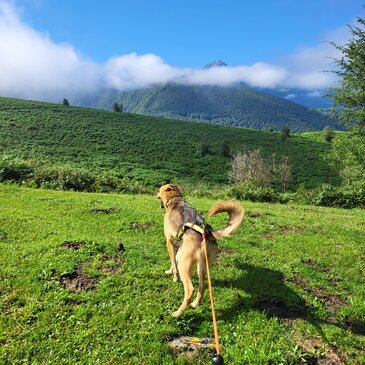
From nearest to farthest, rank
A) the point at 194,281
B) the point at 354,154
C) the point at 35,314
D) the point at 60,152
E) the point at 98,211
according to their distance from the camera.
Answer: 1. the point at 35,314
2. the point at 194,281
3. the point at 98,211
4. the point at 354,154
5. the point at 60,152

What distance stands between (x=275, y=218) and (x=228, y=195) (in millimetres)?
9333

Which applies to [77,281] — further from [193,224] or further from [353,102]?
[353,102]

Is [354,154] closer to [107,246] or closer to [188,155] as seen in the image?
[107,246]

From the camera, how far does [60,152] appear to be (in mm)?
59344

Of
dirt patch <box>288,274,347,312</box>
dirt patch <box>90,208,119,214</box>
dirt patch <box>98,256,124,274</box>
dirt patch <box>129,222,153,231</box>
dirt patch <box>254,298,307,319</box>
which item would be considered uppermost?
dirt patch <box>288,274,347,312</box>

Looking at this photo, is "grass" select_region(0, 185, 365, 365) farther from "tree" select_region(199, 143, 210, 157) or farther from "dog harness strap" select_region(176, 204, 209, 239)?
"tree" select_region(199, 143, 210, 157)

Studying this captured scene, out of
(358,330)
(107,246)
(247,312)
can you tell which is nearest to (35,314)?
(107,246)

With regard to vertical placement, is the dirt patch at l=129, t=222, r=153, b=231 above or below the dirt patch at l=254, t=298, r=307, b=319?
below

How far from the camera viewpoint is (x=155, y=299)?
20.4ft

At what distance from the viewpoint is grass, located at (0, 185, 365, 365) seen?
192 inches

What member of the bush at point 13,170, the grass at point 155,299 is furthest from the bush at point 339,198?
the bush at point 13,170

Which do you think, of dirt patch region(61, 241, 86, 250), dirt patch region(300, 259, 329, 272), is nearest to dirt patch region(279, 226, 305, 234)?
dirt patch region(300, 259, 329, 272)

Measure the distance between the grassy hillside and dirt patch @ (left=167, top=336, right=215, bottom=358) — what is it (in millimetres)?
42666

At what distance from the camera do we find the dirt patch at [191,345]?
4867 millimetres
